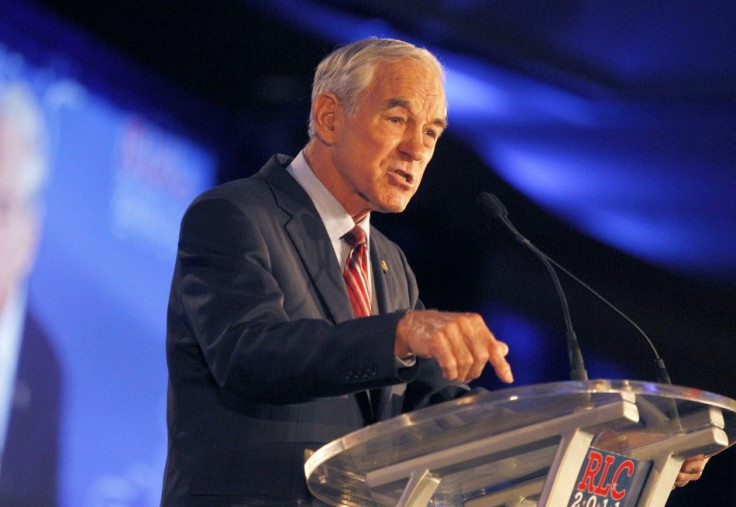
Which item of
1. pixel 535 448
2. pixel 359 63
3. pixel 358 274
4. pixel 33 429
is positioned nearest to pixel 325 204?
pixel 358 274

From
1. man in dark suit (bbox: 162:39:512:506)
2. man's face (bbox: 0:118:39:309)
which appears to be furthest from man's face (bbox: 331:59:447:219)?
man's face (bbox: 0:118:39:309)

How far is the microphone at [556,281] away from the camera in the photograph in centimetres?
166

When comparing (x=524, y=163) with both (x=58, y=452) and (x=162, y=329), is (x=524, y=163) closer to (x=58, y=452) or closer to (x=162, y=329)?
(x=162, y=329)

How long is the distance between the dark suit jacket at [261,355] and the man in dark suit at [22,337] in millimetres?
1440

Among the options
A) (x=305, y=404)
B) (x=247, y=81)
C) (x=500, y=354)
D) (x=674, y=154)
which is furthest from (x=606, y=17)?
(x=500, y=354)

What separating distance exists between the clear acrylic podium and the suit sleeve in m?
0.13

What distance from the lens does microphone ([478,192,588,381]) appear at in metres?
1.66

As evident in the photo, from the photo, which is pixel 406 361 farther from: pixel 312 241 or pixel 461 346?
pixel 312 241

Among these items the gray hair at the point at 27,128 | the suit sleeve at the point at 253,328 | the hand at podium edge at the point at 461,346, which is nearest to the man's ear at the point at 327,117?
the suit sleeve at the point at 253,328

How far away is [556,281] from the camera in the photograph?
1895 millimetres

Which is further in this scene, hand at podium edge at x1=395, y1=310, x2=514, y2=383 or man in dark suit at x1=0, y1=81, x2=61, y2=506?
man in dark suit at x1=0, y1=81, x2=61, y2=506

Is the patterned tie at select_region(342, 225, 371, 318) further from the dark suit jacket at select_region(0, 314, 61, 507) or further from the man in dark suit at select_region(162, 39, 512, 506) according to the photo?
the dark suit jacket at select_region(0, 314, 61, 507)

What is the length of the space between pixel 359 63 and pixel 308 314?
0.68m

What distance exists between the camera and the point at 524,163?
519 centimetres
